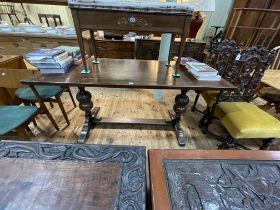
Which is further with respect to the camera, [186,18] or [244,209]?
[186,18]

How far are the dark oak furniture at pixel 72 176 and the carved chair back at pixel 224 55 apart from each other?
128 centimetres

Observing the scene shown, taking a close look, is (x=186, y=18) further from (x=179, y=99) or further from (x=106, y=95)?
(x=106, y=95)

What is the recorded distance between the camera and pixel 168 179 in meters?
0.71

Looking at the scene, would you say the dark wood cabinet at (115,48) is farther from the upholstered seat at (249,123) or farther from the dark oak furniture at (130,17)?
the upholstered seat at (249,123)

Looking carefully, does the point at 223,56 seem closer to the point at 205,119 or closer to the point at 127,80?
the point at 205,119

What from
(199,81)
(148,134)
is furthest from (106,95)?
(199,81)

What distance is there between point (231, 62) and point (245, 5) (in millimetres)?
2012

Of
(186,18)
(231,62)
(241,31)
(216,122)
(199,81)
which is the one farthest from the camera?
(241,31)

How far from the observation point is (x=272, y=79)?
65.4 inches

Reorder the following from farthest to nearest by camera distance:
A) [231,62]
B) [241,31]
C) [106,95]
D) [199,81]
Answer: [241,31] < [106,95] < [231,62] < [199,81]

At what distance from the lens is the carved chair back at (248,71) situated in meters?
1.43

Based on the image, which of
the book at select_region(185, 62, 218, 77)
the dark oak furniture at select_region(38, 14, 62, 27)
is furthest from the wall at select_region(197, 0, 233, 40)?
the dark oak furniture at select_region(38, 14, 62, 27)

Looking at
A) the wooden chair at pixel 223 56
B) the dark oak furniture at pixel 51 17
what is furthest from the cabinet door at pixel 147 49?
the dark oak furniture at pixel 51 17

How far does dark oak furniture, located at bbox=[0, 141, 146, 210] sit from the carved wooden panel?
0.52ft
